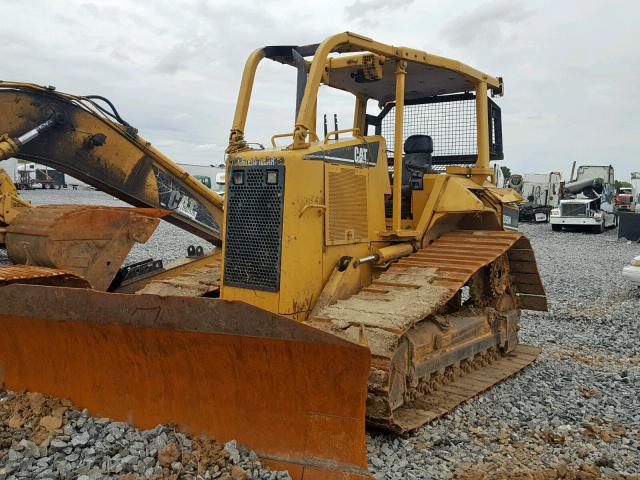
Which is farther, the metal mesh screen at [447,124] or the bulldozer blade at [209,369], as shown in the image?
the metal mesh screen at [447,124]

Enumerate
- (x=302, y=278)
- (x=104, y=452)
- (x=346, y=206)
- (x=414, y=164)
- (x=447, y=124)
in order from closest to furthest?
(x=104, y=452) → (x=302, y=278) → (x=346, y=206) → (x=414, y=164) → (x=447, y=124)

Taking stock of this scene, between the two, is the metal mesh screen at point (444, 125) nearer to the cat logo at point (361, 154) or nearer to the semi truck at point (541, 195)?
the cat logo at point (361, 154)

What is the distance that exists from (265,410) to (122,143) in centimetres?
478

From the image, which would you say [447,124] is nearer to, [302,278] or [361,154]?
[361,154]

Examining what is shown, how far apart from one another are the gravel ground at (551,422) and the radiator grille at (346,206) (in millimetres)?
1609

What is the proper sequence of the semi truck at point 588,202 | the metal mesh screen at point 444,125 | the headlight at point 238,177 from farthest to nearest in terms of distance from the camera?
the semi truck at point 588,202
the metal mesh screen at point 444,125
the headlight at point 238,177

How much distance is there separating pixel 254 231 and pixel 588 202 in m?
25.8

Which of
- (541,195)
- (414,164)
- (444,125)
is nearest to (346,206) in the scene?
(414,164)

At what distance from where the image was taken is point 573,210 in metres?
27.4

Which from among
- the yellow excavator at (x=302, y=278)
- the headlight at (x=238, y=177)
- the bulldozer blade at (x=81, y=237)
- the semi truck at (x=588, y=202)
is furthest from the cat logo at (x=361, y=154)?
the semi truck at (x=588, y=202)

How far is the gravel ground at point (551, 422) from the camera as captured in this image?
3934 millimetres

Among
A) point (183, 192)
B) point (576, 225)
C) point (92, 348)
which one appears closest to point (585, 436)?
point (92, 348)

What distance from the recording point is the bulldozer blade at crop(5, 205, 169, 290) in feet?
22.4

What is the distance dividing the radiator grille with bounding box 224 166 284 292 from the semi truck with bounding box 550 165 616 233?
999 inches
